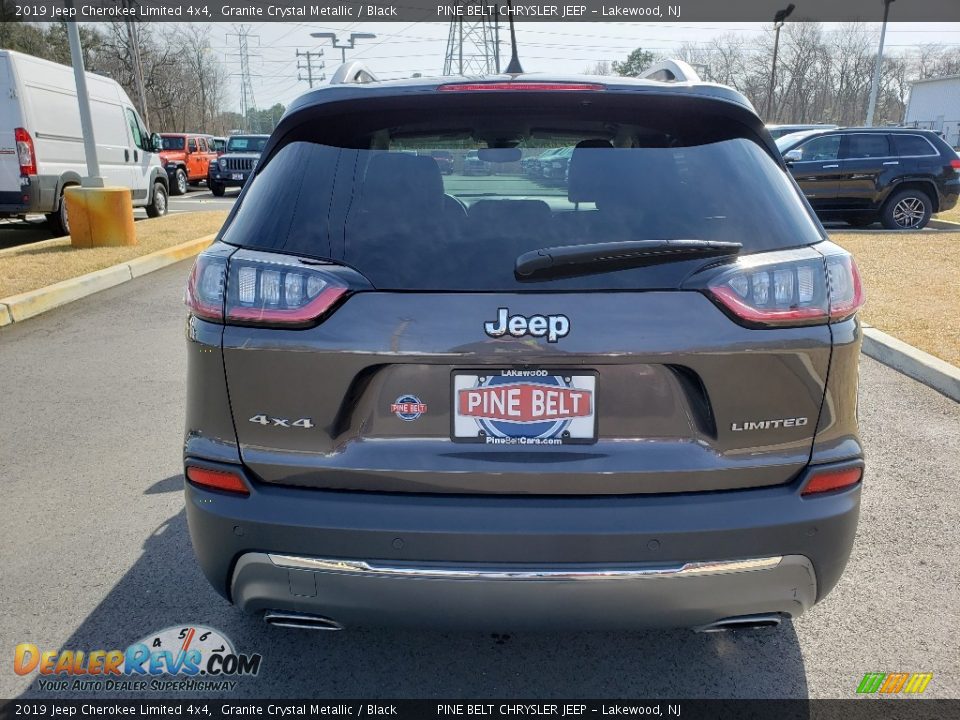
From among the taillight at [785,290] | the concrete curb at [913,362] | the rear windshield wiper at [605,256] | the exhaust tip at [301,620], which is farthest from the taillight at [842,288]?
the concrete curb at [913,362]

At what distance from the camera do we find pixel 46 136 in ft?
40.1

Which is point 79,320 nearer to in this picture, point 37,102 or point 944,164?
point 37,102

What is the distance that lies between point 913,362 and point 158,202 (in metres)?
16.3

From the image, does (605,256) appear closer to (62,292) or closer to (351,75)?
(351,75)

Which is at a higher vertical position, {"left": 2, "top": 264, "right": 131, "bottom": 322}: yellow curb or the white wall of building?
the white wall of building

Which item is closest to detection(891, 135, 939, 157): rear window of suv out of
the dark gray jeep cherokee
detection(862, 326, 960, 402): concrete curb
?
detection(862, 326, 960, 402): concrete curb

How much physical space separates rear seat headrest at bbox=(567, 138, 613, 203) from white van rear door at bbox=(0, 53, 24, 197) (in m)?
12.2

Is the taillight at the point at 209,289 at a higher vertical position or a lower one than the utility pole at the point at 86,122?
lower

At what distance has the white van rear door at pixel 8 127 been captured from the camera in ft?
38.0

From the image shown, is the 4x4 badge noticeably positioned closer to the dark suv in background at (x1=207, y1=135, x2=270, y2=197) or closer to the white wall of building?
the dark suv in background at (x1=207, y1=135, x2=270, y2=197)

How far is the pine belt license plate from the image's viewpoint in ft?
6.15

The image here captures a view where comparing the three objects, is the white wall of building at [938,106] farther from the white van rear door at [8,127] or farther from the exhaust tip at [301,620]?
the exhaust tip at [301,620]

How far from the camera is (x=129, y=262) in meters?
9.73

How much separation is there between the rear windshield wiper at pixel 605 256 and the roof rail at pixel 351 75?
3.22 feet
